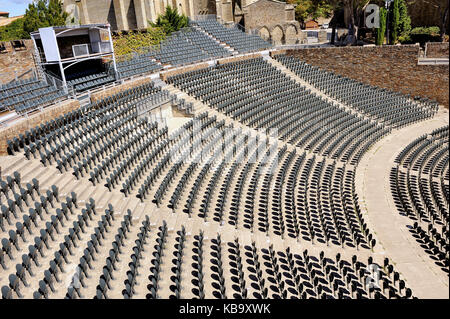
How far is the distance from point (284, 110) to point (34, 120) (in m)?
13.8

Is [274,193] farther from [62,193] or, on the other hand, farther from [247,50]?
[247,50]

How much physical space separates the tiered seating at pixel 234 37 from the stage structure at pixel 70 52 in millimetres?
13570

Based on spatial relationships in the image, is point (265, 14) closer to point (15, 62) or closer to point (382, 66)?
point (382, 66)

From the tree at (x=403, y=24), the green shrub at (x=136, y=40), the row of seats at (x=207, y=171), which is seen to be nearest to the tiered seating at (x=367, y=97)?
the row of seats at (x=207, y=171)

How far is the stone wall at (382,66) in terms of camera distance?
25266 mm

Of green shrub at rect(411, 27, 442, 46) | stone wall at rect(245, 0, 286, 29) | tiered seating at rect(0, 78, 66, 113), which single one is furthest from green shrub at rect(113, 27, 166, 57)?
green shrub at rect(411, 27, 442, 46)

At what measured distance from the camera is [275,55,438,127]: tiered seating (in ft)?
71.6

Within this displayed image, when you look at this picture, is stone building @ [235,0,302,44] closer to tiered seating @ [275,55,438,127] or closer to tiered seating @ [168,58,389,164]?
tiered seating @ [275,55,438,127]

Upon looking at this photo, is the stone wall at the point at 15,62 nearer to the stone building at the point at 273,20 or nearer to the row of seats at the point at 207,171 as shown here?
the row of seats at the point at 207,171

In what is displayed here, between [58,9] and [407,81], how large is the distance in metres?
29.8

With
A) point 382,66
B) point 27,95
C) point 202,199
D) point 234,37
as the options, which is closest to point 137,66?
point 27,95

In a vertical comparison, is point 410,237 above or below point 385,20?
below
